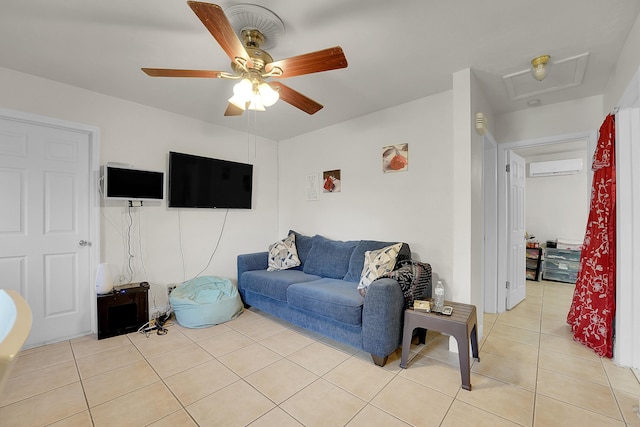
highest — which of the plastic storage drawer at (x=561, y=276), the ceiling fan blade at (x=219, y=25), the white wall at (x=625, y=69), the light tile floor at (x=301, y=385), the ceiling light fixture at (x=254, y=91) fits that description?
the white wall at (x=625, y=69)

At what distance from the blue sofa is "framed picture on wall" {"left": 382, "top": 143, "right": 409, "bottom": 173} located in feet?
2.79

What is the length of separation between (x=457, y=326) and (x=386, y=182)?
1.71m

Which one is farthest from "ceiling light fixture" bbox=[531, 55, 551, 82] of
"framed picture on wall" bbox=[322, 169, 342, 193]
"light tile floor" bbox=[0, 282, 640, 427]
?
"light tile floor" bbox=[0, 282, 640, 427]

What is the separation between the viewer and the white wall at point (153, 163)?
8.25ft

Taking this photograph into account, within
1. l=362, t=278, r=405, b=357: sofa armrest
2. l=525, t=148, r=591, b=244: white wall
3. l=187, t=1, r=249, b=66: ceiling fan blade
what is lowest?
l=362, t=278, r=405, b=357: sofa armrest

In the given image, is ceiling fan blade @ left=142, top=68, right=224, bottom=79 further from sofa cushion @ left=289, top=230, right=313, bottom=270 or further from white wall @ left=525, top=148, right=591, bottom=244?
white wall @ left=525, top=148, right=591, bottom=244

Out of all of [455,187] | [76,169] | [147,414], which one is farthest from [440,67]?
[76,169]

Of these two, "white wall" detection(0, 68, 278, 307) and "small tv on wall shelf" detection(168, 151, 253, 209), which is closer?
"white wall" detection(0, 68, 278, 307)

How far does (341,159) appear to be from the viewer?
359 cm

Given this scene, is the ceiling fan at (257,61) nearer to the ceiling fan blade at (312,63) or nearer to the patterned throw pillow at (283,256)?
the ceiling fan blade at (312,63)

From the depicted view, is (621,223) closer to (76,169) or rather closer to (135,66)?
(135,66)

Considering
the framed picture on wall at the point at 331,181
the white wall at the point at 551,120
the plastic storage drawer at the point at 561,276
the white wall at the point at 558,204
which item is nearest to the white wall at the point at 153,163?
the framed picture on wall at the point at 331,181

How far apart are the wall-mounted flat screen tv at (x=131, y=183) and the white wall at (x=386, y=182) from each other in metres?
1.84

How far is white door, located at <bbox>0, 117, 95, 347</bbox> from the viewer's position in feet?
7.66
